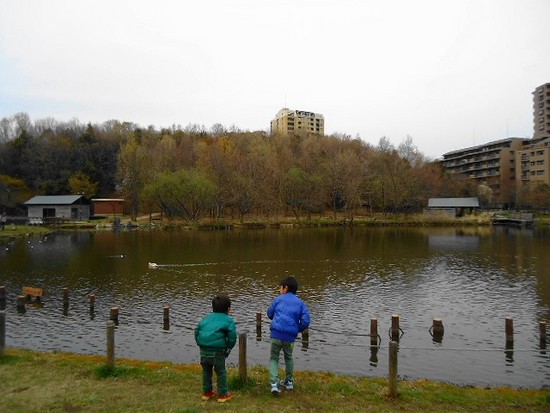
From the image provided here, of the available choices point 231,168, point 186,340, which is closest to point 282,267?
point 186,340

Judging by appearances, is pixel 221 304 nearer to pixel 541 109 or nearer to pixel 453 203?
pixel 453 203

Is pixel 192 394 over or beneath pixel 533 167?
beneath

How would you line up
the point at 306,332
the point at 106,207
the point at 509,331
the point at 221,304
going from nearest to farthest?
the point at 221,304
the point at 509,331
the point at 306,332
the point at 106,207

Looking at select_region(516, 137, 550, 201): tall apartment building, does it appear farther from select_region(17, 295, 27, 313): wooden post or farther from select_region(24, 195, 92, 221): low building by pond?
select_region(17, 295, 27, 313): wooden post

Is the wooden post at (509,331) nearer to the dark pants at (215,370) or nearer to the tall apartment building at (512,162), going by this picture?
the dark pants at (215,370)

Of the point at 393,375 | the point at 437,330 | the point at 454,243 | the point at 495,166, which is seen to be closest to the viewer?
the point at 393,375

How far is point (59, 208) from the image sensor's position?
3452 inches

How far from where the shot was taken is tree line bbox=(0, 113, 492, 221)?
87625 millimetres

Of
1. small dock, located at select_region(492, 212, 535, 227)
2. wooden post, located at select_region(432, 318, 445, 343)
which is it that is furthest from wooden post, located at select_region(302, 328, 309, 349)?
small dock, located at select_region(492, 212, 535, 227)

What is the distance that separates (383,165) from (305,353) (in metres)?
94.5

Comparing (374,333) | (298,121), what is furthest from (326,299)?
(298,121)

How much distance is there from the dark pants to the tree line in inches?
2907

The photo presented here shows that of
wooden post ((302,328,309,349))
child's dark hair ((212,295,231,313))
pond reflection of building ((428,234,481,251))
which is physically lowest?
wooden post ((302,328,309,349))

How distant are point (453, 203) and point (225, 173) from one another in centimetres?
5068
